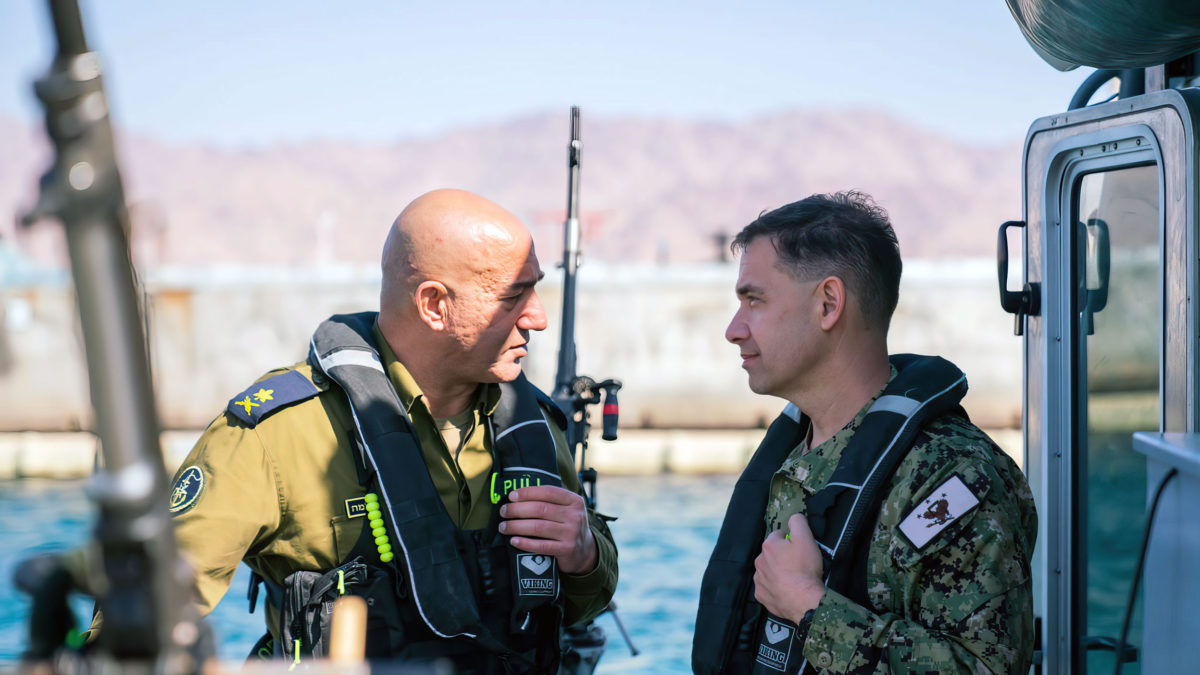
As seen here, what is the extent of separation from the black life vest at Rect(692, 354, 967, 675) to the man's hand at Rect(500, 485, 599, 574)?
→ 0.32 metres

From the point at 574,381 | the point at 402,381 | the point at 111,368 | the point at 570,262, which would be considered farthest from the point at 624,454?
the point at 111,368

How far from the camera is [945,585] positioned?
1.85m

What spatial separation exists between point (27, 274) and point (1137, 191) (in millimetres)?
18923

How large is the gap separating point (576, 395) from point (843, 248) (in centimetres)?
152

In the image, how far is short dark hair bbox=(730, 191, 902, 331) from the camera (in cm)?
221

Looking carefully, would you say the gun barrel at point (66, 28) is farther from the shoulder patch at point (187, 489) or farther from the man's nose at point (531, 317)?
the man's nose at point (531, 317)

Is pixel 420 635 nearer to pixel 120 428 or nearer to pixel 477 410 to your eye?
pixel 477 410

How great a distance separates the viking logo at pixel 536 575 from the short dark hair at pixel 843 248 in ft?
2.86

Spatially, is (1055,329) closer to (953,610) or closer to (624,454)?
(953,610)

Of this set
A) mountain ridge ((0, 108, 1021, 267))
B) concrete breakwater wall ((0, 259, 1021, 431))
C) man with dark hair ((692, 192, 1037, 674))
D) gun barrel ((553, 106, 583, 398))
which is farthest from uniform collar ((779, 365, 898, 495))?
mountain ridge ((0, 108, 1021, 267))

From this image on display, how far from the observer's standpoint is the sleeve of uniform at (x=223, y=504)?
2068 mm

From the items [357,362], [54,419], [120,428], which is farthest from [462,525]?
[54,419]

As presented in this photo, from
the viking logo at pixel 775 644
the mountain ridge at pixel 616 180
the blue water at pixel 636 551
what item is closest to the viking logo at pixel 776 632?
the viking logo at pixel 775 644

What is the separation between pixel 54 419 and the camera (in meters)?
17.6
